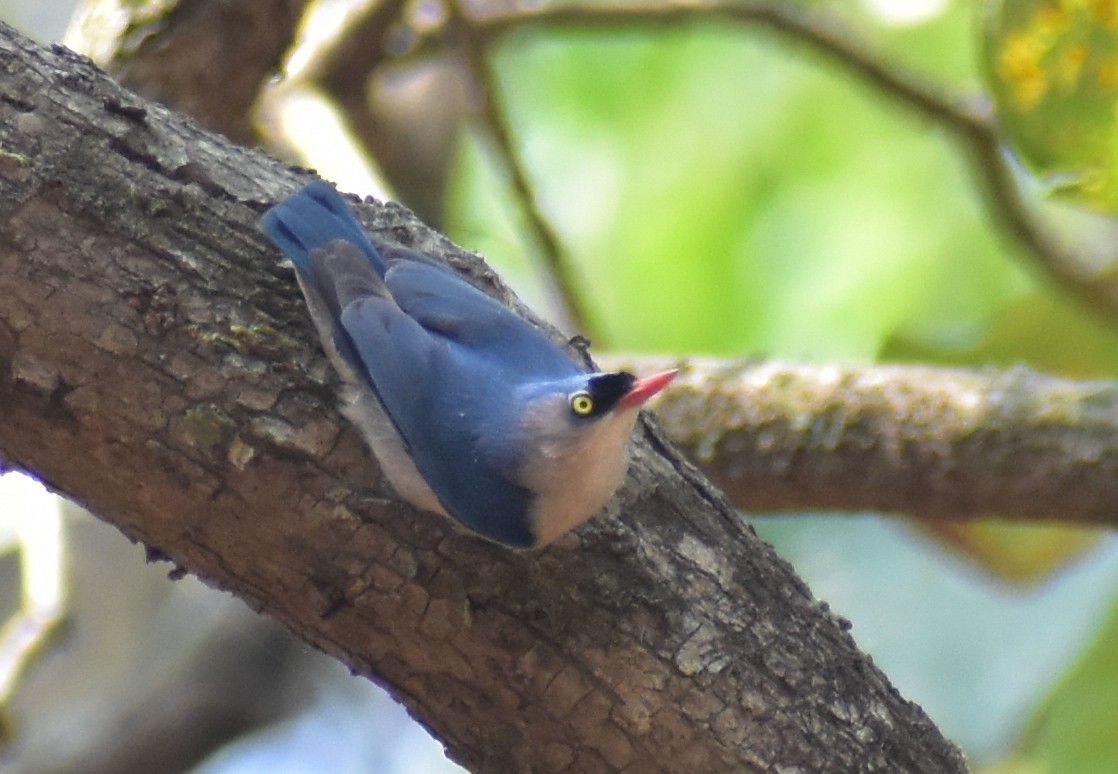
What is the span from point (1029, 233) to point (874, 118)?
142cm

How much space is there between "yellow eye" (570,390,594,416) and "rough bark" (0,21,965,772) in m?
0.22

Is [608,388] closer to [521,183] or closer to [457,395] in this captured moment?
[457,395]

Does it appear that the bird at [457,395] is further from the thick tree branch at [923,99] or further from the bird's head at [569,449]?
the thick tree branch at [923,99]

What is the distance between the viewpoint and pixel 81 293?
158cm

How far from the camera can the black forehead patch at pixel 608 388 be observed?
154 cm

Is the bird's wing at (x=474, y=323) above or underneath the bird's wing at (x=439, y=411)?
above

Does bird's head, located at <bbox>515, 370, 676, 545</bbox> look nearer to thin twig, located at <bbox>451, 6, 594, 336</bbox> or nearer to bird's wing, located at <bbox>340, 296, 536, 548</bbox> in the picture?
bird's wing, located at <bbox>340, 296, 536, 548</bbox>

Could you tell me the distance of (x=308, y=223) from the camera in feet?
5.55

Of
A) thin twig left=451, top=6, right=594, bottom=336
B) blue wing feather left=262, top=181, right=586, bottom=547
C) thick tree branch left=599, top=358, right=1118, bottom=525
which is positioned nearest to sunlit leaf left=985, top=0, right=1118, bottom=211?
thick tree branch left=599, top=358, right=1118, bottom=525

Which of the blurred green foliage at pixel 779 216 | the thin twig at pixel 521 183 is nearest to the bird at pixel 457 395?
the thin twig at pixel 521 183

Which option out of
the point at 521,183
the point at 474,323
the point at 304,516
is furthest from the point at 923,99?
the point at 304,516

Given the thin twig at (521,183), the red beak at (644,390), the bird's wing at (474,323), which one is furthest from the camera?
the thin twig at (521,183)

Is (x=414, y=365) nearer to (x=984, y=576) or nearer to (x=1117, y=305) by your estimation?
(x=1117, y=305)

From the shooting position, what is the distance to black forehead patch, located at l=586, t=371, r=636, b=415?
154 centimetres
